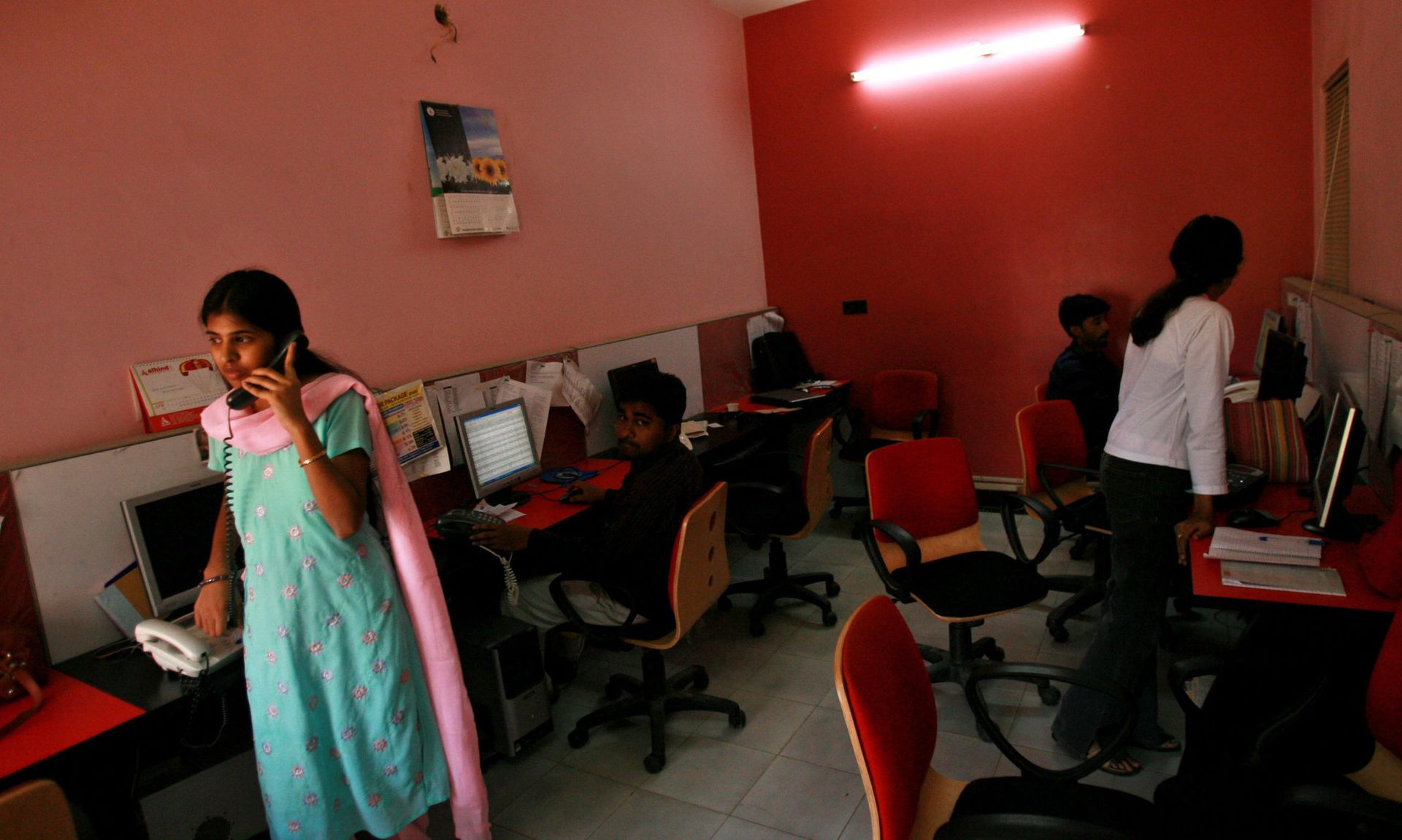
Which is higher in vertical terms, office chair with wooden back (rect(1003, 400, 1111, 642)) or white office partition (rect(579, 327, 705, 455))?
white office partition (rect(579, 327, 705, 455))

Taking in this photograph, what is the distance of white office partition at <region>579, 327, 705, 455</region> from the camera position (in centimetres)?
388

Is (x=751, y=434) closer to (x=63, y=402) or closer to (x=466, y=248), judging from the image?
(x=466, y=248)

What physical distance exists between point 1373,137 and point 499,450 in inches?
125

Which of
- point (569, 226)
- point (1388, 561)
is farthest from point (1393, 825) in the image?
point (569, 226)

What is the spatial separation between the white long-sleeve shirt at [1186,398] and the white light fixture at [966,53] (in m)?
2.82

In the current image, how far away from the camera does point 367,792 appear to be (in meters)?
1.82

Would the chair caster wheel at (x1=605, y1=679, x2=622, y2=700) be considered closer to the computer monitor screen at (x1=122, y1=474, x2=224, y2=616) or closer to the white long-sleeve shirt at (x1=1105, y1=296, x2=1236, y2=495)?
the computer monitor screen at (x1=122, y1=474, x2=224, y2=616)

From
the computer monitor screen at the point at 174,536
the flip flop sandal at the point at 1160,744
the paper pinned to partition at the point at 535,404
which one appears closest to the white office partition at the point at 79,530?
the computer monitor screen at the point at 174,536

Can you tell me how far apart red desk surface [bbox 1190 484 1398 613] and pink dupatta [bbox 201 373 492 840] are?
5.73 feet

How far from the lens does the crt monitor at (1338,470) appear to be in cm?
189

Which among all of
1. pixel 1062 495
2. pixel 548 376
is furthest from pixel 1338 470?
pixel 548 376

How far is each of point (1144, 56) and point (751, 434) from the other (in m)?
2.83

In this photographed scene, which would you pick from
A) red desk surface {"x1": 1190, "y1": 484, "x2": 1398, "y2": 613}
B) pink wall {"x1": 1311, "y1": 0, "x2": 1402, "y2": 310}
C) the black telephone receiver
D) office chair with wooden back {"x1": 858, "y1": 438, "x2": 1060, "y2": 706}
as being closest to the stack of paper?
red desk surface {"x1": 1190, "y1": 484, "x2": 1398, "y2": 613}

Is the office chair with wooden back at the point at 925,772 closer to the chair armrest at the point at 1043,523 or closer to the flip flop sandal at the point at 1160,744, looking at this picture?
the flip flop sandal at the point at 1160,744
